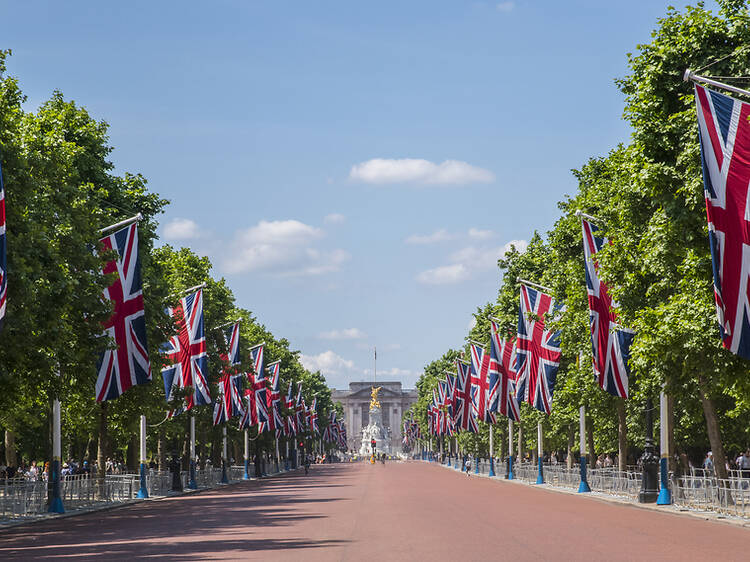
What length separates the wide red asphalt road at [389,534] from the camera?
2067cm

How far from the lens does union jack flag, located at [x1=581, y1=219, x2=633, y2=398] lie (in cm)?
3547

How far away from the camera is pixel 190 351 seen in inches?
1946

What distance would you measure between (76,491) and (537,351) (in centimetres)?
1953

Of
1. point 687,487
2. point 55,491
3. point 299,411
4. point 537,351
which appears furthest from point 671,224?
point 299,411

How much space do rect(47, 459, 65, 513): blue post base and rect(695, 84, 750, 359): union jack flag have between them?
87.8 ft

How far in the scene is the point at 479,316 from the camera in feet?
312

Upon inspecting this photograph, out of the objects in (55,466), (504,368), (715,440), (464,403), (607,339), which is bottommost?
(55,466)

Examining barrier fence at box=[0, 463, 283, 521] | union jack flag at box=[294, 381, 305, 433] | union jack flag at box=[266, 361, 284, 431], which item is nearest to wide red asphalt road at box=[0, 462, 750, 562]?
barrier fence at box=[0, 463, 283, 521]

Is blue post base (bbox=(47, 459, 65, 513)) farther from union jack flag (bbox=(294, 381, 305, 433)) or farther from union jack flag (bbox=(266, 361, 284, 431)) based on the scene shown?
union jack flag (bbox=(294, 381, 305, 433))

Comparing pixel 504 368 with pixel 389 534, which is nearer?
pixel 389 534

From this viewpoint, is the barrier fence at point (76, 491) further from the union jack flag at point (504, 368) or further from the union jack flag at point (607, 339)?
the union jack flag at point (607, 339)

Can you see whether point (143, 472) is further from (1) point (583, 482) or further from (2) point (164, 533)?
(2) point (164, 533)

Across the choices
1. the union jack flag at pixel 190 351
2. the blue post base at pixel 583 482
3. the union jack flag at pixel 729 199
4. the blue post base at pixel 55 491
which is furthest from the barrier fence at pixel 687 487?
the blue post base at pixel 55 491

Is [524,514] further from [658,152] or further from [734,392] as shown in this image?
[658,152]
